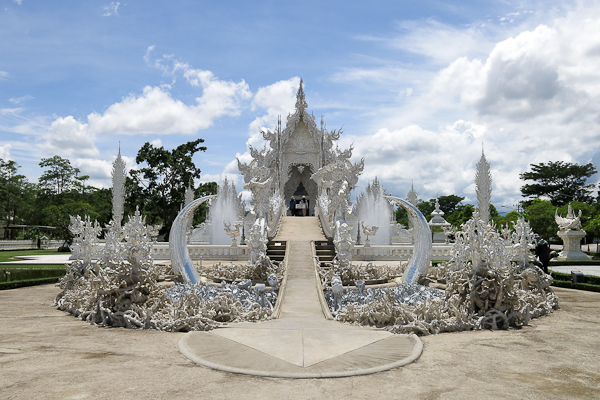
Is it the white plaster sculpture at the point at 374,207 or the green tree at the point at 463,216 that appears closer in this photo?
the white plaster sculpture at the point at 374,207

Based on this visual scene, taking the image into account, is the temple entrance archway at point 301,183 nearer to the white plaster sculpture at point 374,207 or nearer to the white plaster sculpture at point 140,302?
the white plaster sculpture at point 374,207

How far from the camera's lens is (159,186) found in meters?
34.6

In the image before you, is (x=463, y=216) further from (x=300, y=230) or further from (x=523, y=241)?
(x=523, y=241)

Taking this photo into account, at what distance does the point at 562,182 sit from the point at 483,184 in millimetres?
30791

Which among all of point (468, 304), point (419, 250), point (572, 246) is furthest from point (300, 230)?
point (572, 246)

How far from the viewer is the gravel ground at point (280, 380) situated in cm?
456

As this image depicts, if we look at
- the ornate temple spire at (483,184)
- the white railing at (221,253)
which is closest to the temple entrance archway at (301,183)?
the ornate temple spire at (483,184)

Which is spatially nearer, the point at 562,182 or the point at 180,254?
the point at 180,254

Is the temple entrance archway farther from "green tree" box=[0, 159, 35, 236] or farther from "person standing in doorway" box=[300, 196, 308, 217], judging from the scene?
"green tree" box=[0, 159, 35, 236]

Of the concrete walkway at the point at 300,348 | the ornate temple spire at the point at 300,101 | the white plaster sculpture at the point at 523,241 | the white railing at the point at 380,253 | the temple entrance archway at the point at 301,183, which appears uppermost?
the ornate temple spire at the point at 300,101

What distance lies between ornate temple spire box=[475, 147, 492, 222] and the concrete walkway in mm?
21112

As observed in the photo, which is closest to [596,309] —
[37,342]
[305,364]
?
[305,364]

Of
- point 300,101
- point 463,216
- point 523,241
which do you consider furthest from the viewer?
point 463,216

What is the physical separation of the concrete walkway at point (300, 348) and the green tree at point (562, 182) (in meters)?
50.7
